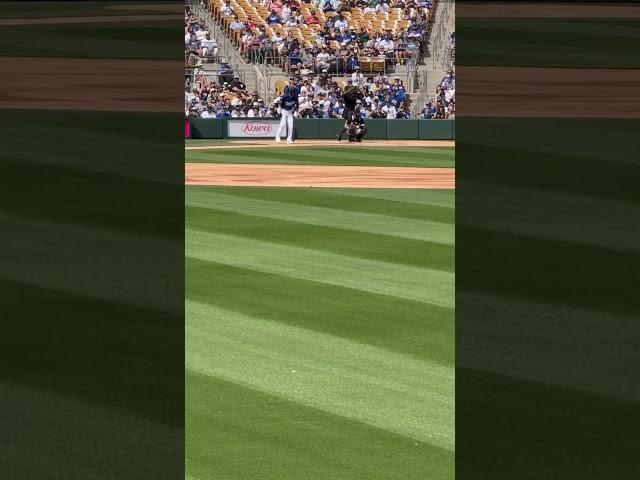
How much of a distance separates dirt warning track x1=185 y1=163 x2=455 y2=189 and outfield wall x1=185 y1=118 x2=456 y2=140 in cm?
1035

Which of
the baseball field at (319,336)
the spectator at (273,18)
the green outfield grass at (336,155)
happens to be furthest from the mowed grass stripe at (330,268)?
the spectator at (273,18)

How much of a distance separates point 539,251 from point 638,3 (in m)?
0.58

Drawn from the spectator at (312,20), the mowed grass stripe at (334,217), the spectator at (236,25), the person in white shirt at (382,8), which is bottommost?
the mowed grass stripe at (334,217)

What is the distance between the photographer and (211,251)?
39.5 ft

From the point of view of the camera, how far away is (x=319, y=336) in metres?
8.20

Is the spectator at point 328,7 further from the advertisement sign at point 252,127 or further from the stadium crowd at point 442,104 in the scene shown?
the advertisement sign at point 252,127

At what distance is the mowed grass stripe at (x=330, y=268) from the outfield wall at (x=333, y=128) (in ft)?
66.2

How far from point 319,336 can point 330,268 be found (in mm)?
2814

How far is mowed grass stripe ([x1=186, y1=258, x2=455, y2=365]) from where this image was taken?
8094 mm

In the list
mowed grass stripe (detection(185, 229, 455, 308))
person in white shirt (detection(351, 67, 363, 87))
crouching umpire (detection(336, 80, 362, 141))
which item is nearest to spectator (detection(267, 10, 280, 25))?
person in white shirt (detection(351, 67, 363, 87))

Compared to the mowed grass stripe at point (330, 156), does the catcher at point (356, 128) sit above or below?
above

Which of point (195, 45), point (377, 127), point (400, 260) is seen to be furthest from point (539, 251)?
point (195, 45)

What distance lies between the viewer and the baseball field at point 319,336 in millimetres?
5727

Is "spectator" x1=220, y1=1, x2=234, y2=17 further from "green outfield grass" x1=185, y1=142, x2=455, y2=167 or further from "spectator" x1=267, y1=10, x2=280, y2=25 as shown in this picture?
"green outfield grass" x1=185, y1=142, x2=455, y2=167
